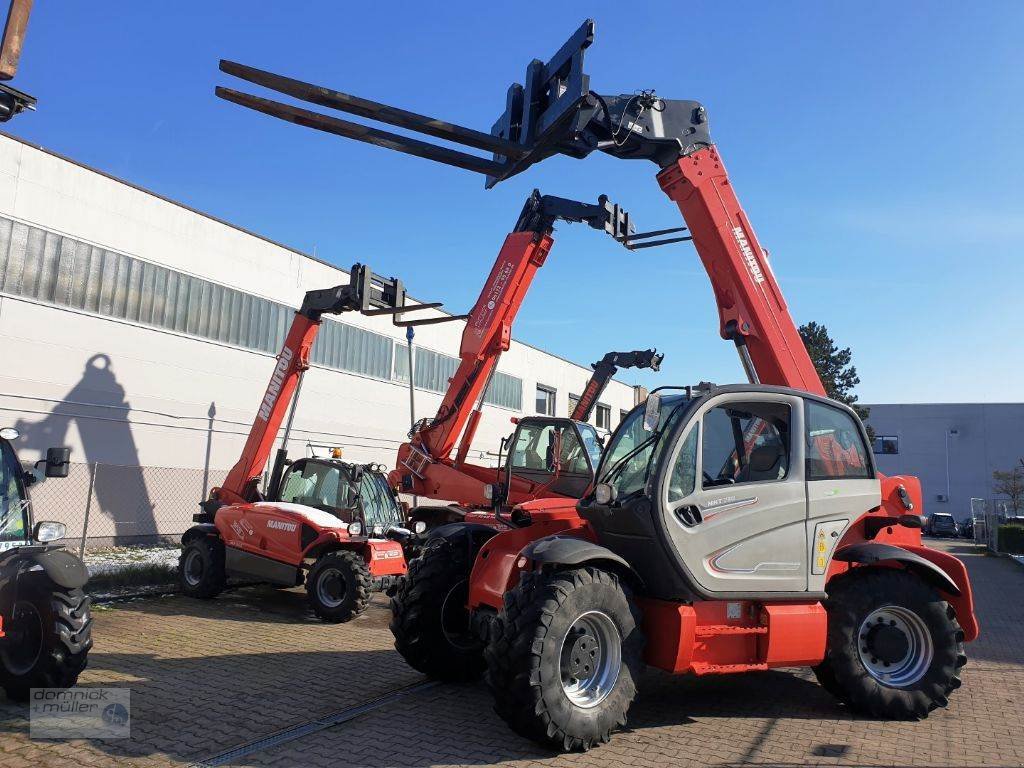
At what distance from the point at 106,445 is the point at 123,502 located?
115cm

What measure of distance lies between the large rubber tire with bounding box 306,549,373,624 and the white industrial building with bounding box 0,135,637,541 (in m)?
4.42

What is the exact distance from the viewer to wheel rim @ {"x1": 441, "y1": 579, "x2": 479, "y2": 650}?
6.34 meters

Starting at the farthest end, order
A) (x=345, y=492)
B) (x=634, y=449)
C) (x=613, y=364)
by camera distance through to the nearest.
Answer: (x=613, y=364) < (x=345, y=492) < (x=634, y=449)

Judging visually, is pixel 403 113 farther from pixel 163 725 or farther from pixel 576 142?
pixel 163 725

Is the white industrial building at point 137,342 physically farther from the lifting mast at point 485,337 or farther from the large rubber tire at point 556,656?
the large rubber tire at point 556,656

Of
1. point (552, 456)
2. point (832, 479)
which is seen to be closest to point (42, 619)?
point (832, 479)

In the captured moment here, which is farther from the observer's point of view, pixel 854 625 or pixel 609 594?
pixel 854 625

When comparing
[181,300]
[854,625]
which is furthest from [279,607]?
[181,300]

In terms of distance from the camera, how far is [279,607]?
10.0m

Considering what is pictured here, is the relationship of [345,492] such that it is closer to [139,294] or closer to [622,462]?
[622,462]

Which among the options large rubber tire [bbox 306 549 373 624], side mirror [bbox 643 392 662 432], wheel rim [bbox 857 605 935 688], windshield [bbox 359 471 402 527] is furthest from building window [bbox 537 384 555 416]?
side mirror [bbox 643 392 662 432]

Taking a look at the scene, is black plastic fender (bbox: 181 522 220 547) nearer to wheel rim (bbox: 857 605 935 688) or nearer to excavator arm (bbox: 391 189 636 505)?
excavator arm (bbox: 391 189 636 505)

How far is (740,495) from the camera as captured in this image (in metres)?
5.56

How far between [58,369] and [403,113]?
1098 centimetres
